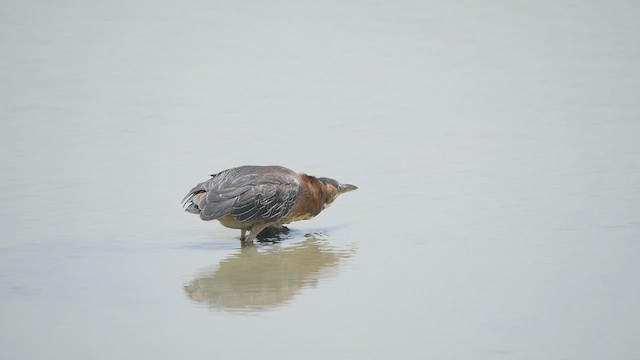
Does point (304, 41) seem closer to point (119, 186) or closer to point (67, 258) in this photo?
point (119, 186)

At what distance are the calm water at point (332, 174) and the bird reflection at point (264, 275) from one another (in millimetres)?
29

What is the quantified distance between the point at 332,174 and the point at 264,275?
2.96 m

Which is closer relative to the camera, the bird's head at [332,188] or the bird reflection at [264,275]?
the bird reflection at [264,275]

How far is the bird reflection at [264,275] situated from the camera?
7914mm

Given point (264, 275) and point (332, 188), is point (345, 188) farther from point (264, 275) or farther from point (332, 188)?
point (264, 275)

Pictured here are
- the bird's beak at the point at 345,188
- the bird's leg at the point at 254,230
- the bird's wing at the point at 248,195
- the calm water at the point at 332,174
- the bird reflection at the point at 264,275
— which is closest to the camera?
the calm water at the point at 332,174

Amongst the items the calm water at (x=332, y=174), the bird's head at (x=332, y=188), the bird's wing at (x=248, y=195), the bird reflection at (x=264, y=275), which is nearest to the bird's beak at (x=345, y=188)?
the bird's head at (x=332, y=188)

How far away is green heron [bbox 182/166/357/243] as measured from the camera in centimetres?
956

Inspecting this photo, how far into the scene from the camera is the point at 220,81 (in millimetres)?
14914

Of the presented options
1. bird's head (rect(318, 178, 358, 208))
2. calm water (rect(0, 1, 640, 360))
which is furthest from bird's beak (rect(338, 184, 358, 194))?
calm water (rect(0, 1, 640, 360))

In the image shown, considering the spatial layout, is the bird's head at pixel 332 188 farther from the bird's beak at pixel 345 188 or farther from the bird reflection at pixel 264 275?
the bird reflection at pixel 264 275

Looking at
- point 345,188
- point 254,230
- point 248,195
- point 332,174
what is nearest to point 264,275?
point 254,230

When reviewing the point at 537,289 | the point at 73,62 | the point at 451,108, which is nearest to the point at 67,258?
the point at 537,289

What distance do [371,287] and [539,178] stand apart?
3.43m
